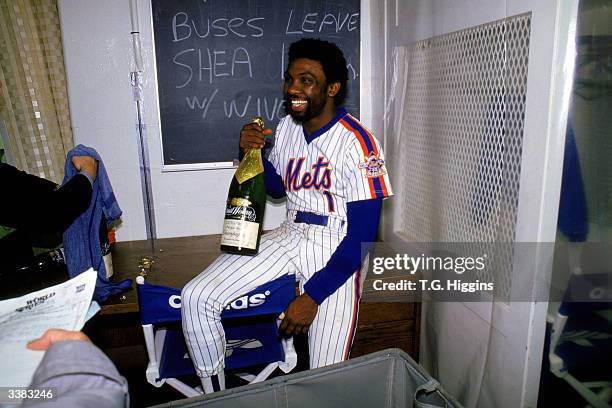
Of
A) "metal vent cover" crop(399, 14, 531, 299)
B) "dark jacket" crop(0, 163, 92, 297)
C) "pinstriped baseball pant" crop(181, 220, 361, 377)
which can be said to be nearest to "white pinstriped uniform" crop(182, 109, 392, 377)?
"pinstriped baseball pant" crop(181, 220, 361, 377)

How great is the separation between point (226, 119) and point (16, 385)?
62.7 inches

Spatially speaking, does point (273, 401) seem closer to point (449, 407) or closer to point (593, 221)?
point (449, 407)

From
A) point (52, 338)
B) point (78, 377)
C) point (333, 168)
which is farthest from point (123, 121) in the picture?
point (78, 377)

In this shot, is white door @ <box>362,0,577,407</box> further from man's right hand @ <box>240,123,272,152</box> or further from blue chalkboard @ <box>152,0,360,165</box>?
man's right hand @ <box>240,123,272,152</box>

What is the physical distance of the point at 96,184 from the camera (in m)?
1.59

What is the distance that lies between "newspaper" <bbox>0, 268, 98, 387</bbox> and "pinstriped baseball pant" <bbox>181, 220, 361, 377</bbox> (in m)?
0.62

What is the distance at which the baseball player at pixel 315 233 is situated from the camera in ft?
4.50

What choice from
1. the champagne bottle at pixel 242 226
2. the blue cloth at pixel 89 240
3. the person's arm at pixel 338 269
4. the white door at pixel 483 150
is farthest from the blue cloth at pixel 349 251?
the blue cloth at pixel 89 240

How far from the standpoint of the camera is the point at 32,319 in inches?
26.8

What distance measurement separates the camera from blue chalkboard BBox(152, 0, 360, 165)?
6.40ft

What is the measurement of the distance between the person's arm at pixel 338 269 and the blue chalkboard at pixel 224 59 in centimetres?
87

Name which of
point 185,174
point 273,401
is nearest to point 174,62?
point 185,174

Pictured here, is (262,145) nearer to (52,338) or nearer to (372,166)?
(372,166)

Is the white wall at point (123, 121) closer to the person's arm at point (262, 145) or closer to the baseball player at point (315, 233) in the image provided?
the person's arm at point (262, 145)
